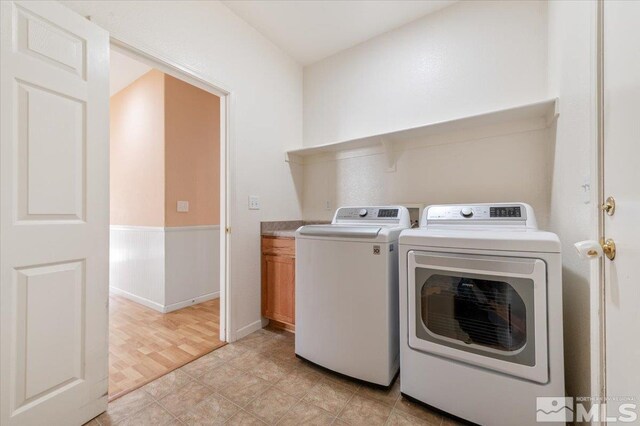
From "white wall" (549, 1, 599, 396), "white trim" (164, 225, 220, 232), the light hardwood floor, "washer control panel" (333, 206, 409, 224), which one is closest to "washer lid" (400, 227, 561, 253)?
"white wall" (549, 1, 599, 396)

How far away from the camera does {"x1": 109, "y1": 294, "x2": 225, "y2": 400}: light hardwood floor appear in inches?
66.5

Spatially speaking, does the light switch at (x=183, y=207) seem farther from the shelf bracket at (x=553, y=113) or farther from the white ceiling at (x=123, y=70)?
the shelf bracket at (x=553, y=113)

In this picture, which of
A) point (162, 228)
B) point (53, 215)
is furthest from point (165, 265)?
point (53, 215)

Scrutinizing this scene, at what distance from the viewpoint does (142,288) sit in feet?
9.70

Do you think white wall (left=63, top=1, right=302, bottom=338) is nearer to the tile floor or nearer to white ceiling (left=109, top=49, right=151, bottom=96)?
the tile floor

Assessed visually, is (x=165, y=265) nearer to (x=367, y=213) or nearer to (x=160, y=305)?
(x=160, y=305)

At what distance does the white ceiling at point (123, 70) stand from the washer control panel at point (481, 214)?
3.27 meters

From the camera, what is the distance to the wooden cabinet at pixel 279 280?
88.0 inches

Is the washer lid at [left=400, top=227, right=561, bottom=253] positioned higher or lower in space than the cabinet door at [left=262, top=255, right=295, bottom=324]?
higher

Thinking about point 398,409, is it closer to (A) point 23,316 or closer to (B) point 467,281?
(B) point 467,281

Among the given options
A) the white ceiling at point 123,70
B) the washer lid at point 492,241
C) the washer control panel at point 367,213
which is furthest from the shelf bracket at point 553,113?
the white ceiling at point 123,70

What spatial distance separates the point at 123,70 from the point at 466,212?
3930mm

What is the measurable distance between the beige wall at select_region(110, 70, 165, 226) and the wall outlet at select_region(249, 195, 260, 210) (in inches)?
46.7

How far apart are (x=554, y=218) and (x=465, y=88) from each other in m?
1.17
